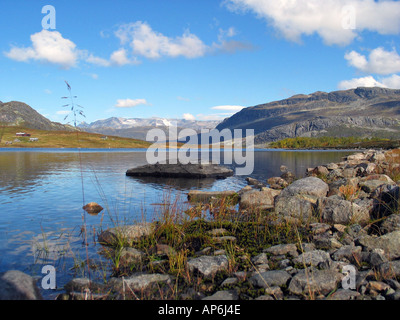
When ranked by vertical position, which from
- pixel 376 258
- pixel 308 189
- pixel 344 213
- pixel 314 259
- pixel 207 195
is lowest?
pixel 207 195

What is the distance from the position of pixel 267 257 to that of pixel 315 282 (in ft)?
7.19

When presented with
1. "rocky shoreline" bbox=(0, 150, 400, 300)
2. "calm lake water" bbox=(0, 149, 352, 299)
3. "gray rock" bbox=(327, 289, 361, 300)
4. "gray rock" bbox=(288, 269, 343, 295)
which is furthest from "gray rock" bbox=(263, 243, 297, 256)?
"calm lake water" bbox=(0, 149, 352, 299)

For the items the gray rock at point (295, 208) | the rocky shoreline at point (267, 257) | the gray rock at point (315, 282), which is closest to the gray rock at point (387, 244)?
the rocky shoreline at point (267, 257)

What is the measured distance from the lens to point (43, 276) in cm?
815

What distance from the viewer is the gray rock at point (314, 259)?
7621 millimetres

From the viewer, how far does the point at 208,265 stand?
7828mm

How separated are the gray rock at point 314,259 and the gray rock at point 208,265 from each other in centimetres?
198

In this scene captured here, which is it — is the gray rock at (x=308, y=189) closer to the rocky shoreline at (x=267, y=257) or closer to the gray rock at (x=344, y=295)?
the rocky shoreline at (x=267, y=257)

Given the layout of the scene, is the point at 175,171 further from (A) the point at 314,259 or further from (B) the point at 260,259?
(A) the point at 314,259

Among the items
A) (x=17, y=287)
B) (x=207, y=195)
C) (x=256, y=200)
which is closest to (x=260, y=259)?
(x=17, y=287)

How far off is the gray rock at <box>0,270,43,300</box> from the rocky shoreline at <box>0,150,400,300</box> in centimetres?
3
